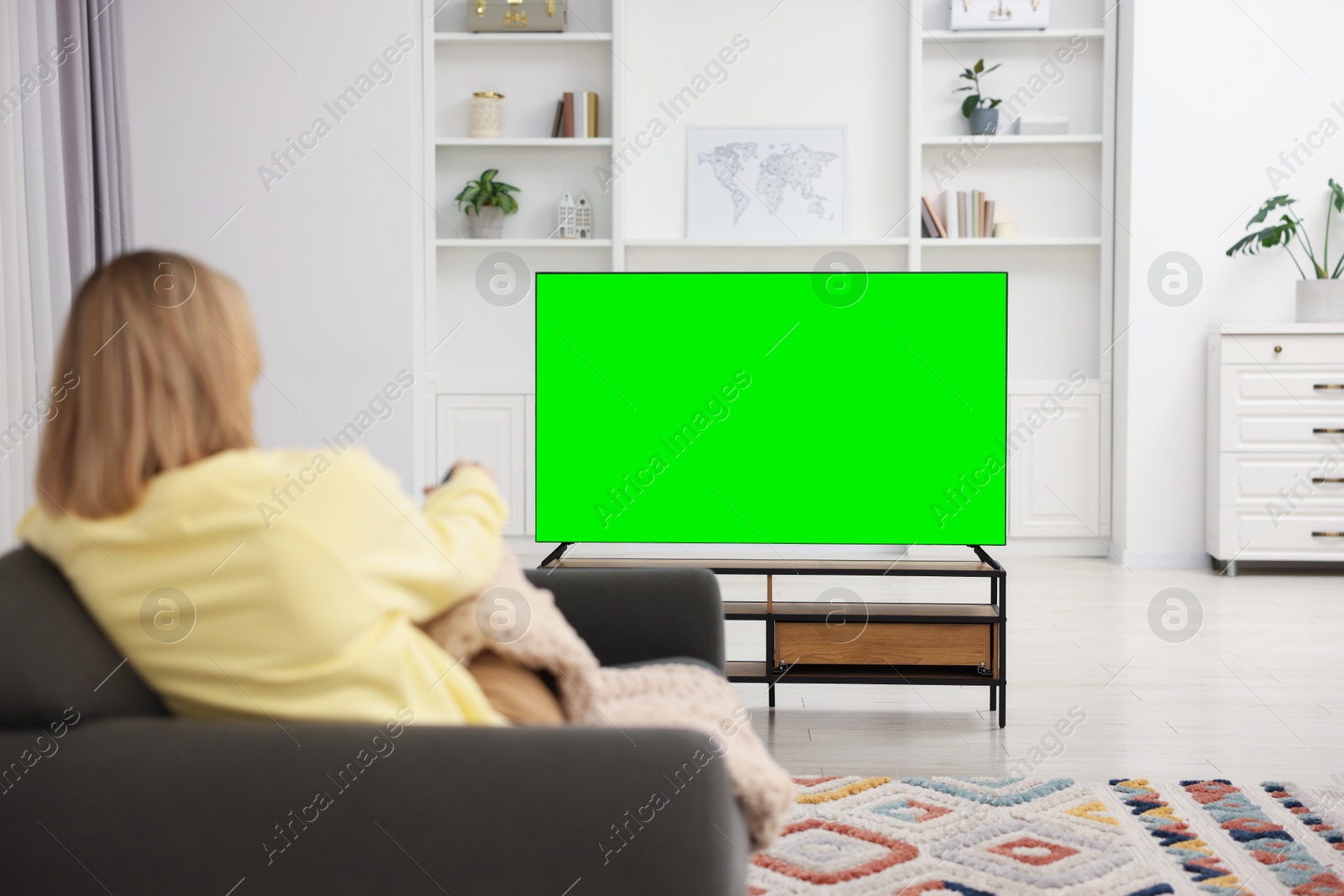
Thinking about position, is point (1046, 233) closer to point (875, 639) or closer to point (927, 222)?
point (927, 222)

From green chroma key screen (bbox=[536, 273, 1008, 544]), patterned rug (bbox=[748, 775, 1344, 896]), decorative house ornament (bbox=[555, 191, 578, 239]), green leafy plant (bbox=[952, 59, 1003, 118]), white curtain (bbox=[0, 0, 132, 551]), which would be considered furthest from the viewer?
decorative house ornament (bbox=[555, 191, 578, 239])

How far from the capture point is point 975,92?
16.0ft

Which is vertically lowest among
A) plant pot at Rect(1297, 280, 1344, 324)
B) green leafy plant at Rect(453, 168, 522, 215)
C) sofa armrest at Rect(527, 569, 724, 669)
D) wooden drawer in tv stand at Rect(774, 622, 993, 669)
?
wooden drawer in tv stand at Rect(774, 622, 993, 669)

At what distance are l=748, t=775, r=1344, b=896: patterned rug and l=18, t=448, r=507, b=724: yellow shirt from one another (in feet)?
3.06

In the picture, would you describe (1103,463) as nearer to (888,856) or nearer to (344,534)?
(888,856)

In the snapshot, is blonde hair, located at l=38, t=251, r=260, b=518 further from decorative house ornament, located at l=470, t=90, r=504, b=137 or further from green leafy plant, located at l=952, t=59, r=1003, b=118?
green leafy plant, located at l=952, t=59, r=1003, b=118

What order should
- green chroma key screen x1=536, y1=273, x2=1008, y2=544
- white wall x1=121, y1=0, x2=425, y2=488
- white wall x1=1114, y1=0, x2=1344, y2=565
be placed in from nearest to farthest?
1. green chroma key screen x1=536, y1=273, x2=1008, y2=544
2. white wall x1=121, y1=0, x2=425, y2=488
3. white wall x1=1114, y1=0, x2=1344, y2=565

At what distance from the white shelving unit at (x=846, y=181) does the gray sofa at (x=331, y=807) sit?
385 centimetres

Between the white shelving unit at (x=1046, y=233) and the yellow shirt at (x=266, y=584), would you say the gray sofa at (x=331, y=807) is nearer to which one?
the yellow shirt at (x=266, y=584)

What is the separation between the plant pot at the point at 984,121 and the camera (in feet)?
15.6

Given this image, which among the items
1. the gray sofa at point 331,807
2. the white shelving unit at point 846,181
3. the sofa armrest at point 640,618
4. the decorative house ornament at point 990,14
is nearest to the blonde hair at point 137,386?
the gray sofa at point 331,807

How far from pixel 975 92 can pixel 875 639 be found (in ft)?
10.6

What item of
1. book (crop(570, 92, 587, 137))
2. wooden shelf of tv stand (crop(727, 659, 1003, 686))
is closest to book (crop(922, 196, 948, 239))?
book (crop(570, 92, 587, 137))

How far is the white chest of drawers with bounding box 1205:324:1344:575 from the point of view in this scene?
168 inches
